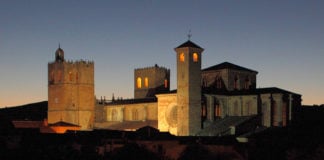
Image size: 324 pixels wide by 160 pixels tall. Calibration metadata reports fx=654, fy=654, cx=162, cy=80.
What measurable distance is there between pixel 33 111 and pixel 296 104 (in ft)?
118

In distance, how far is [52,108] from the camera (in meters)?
69.9

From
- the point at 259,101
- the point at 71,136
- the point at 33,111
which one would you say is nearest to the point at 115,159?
the point at 71,136

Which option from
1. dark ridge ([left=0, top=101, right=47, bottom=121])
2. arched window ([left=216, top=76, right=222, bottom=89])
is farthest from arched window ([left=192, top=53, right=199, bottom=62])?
dark ridge ([left=0, top=101, right=47, bottom=121])

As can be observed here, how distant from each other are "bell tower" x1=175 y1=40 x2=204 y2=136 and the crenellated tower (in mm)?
16515

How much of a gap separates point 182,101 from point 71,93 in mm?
17730

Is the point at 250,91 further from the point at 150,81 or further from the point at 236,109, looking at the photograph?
the point at 150,81

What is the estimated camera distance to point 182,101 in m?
55.7

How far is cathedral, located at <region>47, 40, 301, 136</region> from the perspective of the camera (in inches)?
2192

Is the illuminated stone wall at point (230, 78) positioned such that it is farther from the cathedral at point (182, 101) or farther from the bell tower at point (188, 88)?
the bell tower at point (188, 88)

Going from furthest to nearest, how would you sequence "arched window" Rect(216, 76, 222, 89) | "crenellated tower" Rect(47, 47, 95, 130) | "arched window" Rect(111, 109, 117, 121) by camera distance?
1. "arched window" Rect(111, 109, 117, 121)
2. "crenellated tower" Rect(47, 47, 95, 130)
3. "arched window" Rect(216, 76, 222, 89)

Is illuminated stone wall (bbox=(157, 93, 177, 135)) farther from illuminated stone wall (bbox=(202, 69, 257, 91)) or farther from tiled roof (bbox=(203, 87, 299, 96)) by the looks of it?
illuminated stone wall (bbox=(202, 69, 257, 91))

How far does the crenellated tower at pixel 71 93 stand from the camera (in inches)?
2714

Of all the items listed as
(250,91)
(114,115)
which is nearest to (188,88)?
(250,91)

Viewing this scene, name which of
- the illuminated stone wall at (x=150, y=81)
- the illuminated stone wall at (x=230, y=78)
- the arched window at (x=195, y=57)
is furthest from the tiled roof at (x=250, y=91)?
the illuminated stone wall at (x=150, y=81)
